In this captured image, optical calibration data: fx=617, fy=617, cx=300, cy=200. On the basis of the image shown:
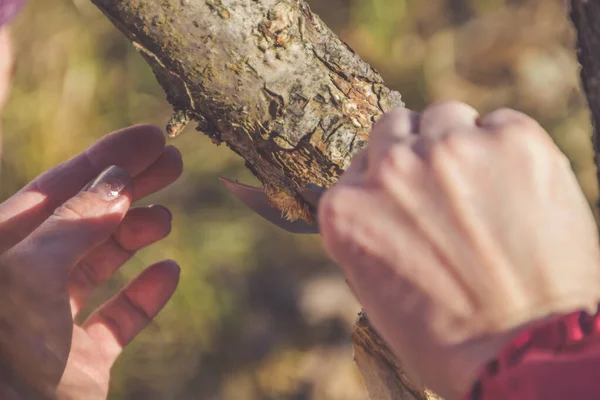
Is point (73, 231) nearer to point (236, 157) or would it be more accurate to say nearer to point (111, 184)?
point (111, 184)

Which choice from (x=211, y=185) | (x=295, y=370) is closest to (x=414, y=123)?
(x=295, y=370)

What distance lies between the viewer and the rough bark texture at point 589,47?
50 cm

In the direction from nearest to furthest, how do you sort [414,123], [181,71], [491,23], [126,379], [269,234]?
1. [414,123]
2. [181,71]
3. [126,379]
4. [269,234]
5. [491,23]

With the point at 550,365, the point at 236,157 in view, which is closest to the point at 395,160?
the point at 550,365

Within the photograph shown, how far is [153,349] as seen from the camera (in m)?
1.78

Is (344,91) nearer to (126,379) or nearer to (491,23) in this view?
(126,379)

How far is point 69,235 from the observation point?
0.69m

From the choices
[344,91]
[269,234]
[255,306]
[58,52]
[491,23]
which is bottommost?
[255,306]

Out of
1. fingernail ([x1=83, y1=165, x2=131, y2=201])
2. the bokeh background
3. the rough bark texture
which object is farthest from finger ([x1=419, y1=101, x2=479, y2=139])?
the bokeh background

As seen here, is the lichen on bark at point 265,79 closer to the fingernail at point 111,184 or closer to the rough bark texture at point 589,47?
the fingernail at point 111,184

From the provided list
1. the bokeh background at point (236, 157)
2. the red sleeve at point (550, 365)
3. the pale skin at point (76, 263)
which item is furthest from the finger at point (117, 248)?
the bokeh background at point (236, 157)

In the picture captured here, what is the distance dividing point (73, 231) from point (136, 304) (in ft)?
0.81

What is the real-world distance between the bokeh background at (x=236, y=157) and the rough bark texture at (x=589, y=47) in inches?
53.8

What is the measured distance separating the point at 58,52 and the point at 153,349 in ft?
3.31
